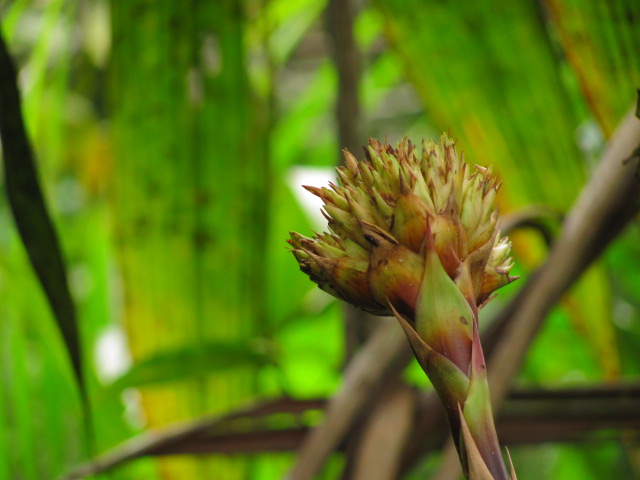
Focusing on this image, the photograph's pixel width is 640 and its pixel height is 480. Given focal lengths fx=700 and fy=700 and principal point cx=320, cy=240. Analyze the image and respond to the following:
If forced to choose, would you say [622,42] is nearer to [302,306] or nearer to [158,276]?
[158,276]

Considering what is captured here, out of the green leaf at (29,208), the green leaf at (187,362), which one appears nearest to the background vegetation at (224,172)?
the green leaf at (187,362)

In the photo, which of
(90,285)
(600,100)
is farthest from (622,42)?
(90,285)

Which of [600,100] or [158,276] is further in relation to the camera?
[158,276]

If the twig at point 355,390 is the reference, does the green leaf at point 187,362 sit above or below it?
above

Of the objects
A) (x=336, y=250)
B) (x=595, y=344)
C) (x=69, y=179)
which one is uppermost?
(x=69, y=179)

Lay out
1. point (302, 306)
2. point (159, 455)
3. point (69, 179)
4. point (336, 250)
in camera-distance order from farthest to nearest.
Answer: point (69, 179) < point (302, 306) < point (159, 455) < point (336, 250)

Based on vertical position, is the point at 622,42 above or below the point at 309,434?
above

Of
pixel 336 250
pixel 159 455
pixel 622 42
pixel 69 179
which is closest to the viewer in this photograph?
pixel 336 250

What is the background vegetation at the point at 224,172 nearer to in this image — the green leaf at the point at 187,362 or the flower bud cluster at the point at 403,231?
the green leaf at the point at 187,362

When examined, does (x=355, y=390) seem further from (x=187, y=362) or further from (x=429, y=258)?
(x=429, y=258)
